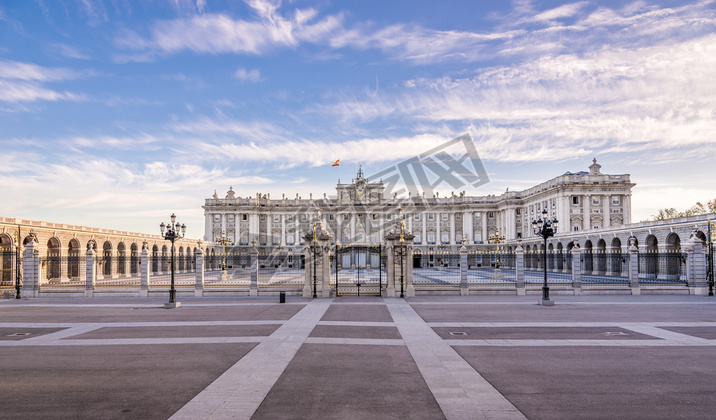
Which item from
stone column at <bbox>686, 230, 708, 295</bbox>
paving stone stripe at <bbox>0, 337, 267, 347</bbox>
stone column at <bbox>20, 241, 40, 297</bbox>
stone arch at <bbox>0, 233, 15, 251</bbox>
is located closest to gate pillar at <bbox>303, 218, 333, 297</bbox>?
paving stone stripe at <bbox>0, 337, 267, 347</bbox>

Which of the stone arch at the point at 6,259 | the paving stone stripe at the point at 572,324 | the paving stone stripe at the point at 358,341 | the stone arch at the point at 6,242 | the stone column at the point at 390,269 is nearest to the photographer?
the paving stone stripe at the point at 358,341

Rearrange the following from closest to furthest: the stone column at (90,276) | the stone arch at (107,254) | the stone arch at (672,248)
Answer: the stone column at (90,276) → the stone arch at (672,248) → the stone arch at (107,254)

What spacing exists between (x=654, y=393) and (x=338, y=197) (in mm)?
99242

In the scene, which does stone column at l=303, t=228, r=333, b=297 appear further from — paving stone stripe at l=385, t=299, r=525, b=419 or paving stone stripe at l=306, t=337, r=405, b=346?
paving stone stripe at l=306, t=337, r=405, b=346

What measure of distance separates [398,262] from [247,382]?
19.6m

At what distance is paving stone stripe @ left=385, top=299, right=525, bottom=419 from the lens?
8.17m

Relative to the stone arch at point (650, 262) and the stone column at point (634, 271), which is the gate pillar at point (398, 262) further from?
the stone arch at point (650, 262)

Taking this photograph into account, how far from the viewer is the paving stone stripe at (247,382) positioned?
26.8ft

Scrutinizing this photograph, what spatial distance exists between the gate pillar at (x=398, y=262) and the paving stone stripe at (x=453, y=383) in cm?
1279

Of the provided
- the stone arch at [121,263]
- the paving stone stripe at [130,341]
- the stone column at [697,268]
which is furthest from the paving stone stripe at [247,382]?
the stone arch at [121,263]

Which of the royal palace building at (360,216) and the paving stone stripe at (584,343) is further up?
the royal palace building at (360,216)

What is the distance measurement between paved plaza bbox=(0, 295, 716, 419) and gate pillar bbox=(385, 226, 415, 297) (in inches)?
297

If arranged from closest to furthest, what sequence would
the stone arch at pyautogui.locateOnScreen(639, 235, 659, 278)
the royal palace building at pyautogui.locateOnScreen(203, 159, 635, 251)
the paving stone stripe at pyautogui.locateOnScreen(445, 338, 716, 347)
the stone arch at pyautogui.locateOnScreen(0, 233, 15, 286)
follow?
the paving stone stripe at pyautogui.locateOnScreen(445, 338, 716, 347) → the stone arch at pyautogui.locateOnScreen(0, 233, 15, 286) → the stone arch at pyautogui.locateOnScreen(639, 235, 659, 278) → the royal palace building at pyautogui.locateOnScreen(203, 159, 635, 251)

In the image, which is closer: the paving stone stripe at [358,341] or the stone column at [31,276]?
the paving stone stripe at [358,341]
